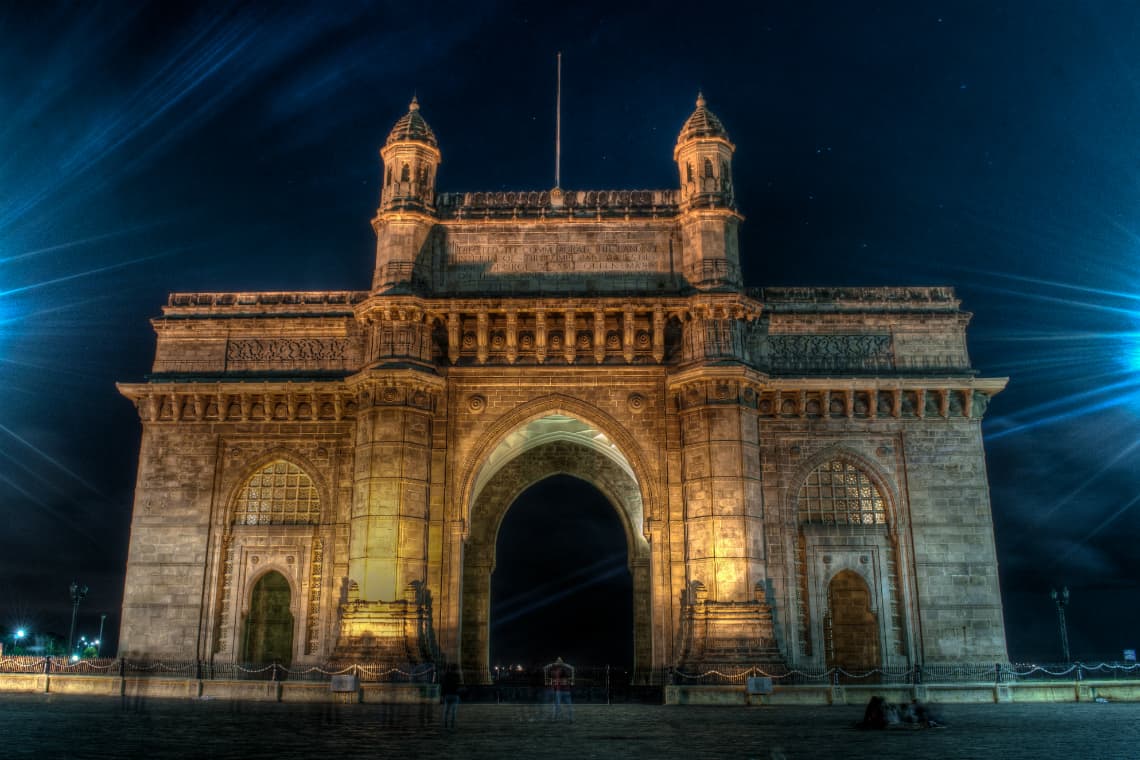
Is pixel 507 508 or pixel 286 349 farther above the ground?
pixel 286 349

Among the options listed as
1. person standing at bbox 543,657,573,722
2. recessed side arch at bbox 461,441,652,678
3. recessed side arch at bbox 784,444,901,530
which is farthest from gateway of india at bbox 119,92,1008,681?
recessed side arch at bbox 461,441,652,678

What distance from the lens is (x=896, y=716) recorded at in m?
15.0

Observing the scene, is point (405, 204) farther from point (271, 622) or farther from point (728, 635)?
point (728, 635)

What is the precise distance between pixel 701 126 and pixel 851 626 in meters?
15.3

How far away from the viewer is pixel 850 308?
2850 centimetres

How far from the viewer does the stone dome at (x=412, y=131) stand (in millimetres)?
28562

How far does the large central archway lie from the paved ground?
12821 mm

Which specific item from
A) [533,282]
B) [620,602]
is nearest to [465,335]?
[533,282]

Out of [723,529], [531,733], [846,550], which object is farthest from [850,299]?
[531,733]

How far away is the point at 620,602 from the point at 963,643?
25916 mm

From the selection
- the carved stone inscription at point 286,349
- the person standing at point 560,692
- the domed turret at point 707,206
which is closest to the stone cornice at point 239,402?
the carved stone inscription at point 286,349

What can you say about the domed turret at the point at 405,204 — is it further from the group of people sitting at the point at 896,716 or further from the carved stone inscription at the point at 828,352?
the group of people sitting at the point at 896,716

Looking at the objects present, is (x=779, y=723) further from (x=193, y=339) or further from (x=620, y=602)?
(x=620, y=602)

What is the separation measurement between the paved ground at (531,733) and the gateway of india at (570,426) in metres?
6.11
